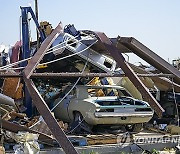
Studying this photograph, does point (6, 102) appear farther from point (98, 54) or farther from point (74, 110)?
A: point (98, 54)

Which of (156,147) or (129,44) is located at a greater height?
(129,44)

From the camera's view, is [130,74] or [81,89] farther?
[81,89]

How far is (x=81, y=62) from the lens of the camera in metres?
12.2

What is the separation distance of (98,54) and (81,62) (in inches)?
31.4

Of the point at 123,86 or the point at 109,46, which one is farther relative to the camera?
the point at 123,86

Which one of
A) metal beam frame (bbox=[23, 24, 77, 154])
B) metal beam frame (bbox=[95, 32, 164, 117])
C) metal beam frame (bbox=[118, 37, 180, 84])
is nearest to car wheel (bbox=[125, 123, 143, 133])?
metal beam frame (bbox=[118, 37, 180, 84])

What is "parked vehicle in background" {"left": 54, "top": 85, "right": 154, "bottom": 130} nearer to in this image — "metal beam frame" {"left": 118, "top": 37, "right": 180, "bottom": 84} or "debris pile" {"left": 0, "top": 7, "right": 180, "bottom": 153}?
"debris pile" {"left": 0, "top": 7, "right": 180, "bottom": 153}

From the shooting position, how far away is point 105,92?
12250 mm

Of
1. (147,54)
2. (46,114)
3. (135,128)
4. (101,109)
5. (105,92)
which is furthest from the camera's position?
(105,92)

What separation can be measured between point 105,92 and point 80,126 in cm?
201

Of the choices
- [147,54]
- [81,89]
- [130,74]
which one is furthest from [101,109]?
[130,74]

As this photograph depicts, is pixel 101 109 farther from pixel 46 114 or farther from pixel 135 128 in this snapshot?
pixel 46 114

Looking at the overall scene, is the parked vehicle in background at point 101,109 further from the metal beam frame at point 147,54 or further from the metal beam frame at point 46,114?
the metal beam frame at point 46,114

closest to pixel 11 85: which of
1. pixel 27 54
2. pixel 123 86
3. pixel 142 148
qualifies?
pixel 27 54
